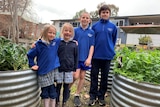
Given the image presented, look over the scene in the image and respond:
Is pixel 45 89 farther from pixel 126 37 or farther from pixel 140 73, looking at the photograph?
pixel 126 37

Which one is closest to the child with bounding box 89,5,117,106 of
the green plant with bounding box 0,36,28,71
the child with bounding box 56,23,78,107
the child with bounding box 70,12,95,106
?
the child with bounding box 70,12,95,106

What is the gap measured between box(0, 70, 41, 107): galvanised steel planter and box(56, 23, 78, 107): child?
19.1 inches

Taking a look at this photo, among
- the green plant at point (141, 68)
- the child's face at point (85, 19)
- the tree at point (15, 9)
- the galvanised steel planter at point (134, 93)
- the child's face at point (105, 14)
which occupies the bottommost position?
the galvanised steel planter at point (134, 93)

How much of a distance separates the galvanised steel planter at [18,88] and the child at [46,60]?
0.41 feet

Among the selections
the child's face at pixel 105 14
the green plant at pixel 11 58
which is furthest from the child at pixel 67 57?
the child's face at pixel 105 14

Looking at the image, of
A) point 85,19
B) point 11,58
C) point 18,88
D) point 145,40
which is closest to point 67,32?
point 85,19

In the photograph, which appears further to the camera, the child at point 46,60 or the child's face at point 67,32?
the child's face at point 67,32

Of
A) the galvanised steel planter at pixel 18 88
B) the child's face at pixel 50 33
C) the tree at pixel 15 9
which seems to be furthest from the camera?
the tree at pixel 15 9

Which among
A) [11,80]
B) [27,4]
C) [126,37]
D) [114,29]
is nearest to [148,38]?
[126,37]

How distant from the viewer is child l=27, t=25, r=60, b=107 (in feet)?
10.8

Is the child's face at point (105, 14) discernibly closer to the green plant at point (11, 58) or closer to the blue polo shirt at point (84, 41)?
the blue polo shirt at point (84, 41)

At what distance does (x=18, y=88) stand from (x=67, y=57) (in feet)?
3.19

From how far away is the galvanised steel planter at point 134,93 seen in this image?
2654mm

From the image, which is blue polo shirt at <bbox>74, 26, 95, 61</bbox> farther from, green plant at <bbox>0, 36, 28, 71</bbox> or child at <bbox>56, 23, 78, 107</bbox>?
green plant at <bbox>0, 36, 28, 71</bbox>
